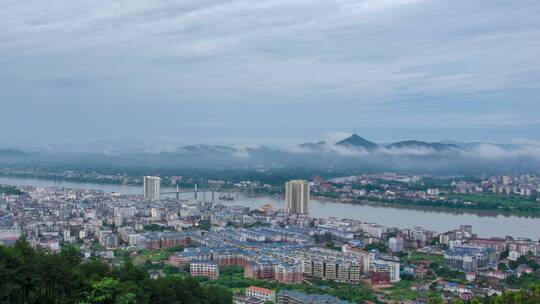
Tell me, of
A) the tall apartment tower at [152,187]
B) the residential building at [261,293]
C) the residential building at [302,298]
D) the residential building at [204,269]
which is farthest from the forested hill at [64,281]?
the tall apartment tower at [152,187]

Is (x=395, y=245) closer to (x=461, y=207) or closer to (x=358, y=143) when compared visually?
(x=461, y=207)

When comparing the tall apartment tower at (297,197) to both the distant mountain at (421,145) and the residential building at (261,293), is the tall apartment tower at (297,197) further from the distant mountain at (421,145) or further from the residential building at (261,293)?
the distant mountain at (421,145)

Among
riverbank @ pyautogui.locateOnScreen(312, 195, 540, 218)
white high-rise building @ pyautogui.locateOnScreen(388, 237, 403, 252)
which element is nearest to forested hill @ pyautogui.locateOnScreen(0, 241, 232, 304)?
white high-rise building @ pyautogui.locateOnScreen(388, 237, 403, 252)

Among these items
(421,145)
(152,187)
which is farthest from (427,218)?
(421,145)

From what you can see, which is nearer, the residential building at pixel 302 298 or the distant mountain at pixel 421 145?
the residential building at pixel 302 298

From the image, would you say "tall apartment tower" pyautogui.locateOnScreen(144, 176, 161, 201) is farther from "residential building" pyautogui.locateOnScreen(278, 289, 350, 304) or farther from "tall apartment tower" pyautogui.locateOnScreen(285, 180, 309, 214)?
→ "residential building" pyautogui.locateOnScreen(278, 289, 350, 304)

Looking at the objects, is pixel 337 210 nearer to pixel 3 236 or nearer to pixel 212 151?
pixel 3 236
